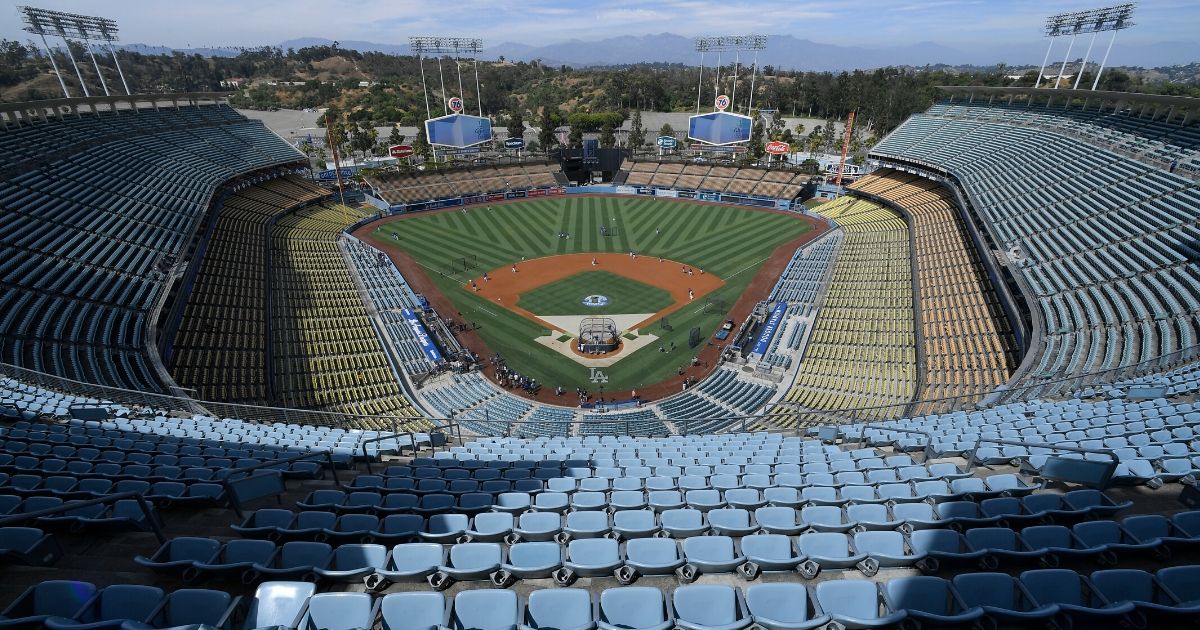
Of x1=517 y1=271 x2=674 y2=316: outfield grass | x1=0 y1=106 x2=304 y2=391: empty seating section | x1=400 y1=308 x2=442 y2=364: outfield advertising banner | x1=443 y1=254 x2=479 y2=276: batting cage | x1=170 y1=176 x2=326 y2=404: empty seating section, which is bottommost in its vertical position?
x1=517 y1=271 x2=674 y2=316: outfield grass

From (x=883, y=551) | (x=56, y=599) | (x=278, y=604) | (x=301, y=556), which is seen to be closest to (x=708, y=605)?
(x=883, y=551)

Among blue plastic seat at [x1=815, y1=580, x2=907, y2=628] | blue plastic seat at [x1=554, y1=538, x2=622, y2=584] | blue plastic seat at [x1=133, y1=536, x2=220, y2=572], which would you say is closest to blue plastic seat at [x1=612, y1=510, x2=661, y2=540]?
blue plastic seat at [x1=554, y1=538, x2=622, y2=584]

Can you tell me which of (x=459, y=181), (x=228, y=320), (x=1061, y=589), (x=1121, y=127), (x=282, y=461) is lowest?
(x=228, y=320)

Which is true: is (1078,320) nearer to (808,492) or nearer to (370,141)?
(808,492)

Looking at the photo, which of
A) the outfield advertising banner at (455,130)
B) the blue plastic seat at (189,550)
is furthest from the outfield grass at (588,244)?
the blue plastic seat at (189,550)

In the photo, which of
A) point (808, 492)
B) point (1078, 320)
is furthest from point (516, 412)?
point (1078, 320)

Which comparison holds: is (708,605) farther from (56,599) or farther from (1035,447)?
(1035,447)

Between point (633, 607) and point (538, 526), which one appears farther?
point (538, 526)

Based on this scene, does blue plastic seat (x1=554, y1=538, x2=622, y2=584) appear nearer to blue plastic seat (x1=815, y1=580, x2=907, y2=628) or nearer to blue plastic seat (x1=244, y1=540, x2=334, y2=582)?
blue plastic seat (x1=815, y1=580, x2=907, y2=628)
